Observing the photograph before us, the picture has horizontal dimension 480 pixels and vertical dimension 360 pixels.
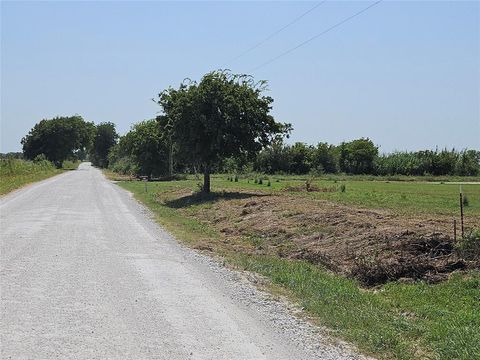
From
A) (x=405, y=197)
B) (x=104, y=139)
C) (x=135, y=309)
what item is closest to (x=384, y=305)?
(x=135, y=309)

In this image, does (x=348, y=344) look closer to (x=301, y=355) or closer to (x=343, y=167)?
(x=301, y=355)

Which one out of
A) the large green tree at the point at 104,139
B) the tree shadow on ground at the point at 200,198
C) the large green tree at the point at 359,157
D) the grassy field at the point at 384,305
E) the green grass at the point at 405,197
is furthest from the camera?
the large green tree at the point at 104,139

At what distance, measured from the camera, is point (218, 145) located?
30.8 m

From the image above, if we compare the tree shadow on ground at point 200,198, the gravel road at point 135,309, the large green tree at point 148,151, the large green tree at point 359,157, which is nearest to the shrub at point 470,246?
the gravel road at point 135,309

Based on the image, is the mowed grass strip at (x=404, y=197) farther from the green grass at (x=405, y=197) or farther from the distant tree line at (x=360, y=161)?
the distant tree line at (x=360, y=161)

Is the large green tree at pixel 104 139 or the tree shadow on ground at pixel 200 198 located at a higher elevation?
the large green tree at pixel 104 139

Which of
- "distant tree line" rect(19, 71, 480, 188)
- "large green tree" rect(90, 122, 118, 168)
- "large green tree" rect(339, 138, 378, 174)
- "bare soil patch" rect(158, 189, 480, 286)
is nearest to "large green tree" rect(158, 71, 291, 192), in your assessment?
"distant tree line" rect(19, 71, 480, 188)

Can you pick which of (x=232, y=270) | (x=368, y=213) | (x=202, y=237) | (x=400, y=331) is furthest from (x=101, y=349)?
(x=368, y=213)

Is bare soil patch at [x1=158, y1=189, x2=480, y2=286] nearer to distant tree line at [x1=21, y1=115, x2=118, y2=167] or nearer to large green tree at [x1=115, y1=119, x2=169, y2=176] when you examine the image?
large green tree at [x1=115, y1=119, x2=169, y2=176]

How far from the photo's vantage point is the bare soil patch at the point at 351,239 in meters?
11.1

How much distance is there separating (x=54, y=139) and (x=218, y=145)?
104 m

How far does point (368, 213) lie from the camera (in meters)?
18.1

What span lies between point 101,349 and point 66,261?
20.7 ft

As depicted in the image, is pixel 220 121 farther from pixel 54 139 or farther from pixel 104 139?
pixel 104 139
